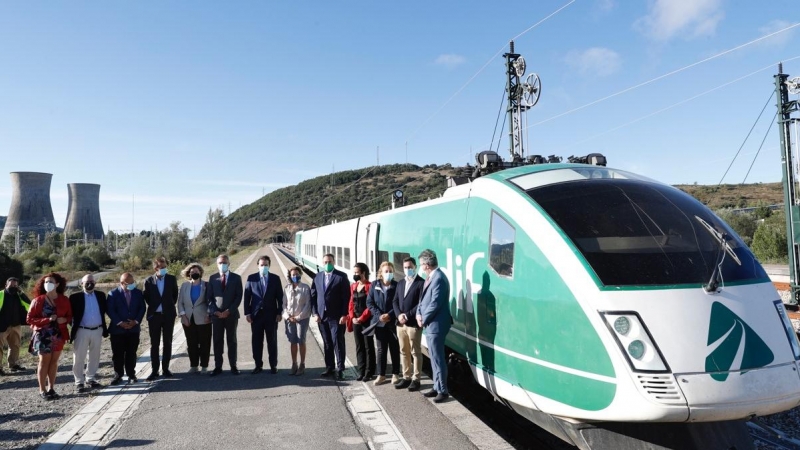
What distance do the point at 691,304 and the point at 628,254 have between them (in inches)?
24.4

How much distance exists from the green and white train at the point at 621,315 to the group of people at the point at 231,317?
165 cm

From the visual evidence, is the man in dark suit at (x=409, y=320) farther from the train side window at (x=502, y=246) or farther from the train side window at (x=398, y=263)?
the train side window at (x=398, y=263)

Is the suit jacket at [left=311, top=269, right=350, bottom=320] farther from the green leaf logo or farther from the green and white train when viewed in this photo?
the green leaf logo

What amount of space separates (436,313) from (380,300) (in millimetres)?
1311

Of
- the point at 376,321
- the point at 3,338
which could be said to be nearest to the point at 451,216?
the point at 376,321

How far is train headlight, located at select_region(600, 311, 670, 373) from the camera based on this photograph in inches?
142

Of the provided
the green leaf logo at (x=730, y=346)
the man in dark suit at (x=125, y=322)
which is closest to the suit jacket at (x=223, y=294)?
the man in dark suit at (x=125, y=322)

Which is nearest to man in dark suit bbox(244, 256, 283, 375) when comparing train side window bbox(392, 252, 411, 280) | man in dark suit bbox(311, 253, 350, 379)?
man in dark suit bbox(311, 253, 350, 379)

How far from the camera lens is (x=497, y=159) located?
8.83 m

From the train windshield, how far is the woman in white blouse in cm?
428

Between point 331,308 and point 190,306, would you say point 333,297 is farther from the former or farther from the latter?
point 190,306

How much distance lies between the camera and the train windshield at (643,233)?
4074mm

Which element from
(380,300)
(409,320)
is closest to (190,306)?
(380,300)

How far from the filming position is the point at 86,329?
7.34 m
